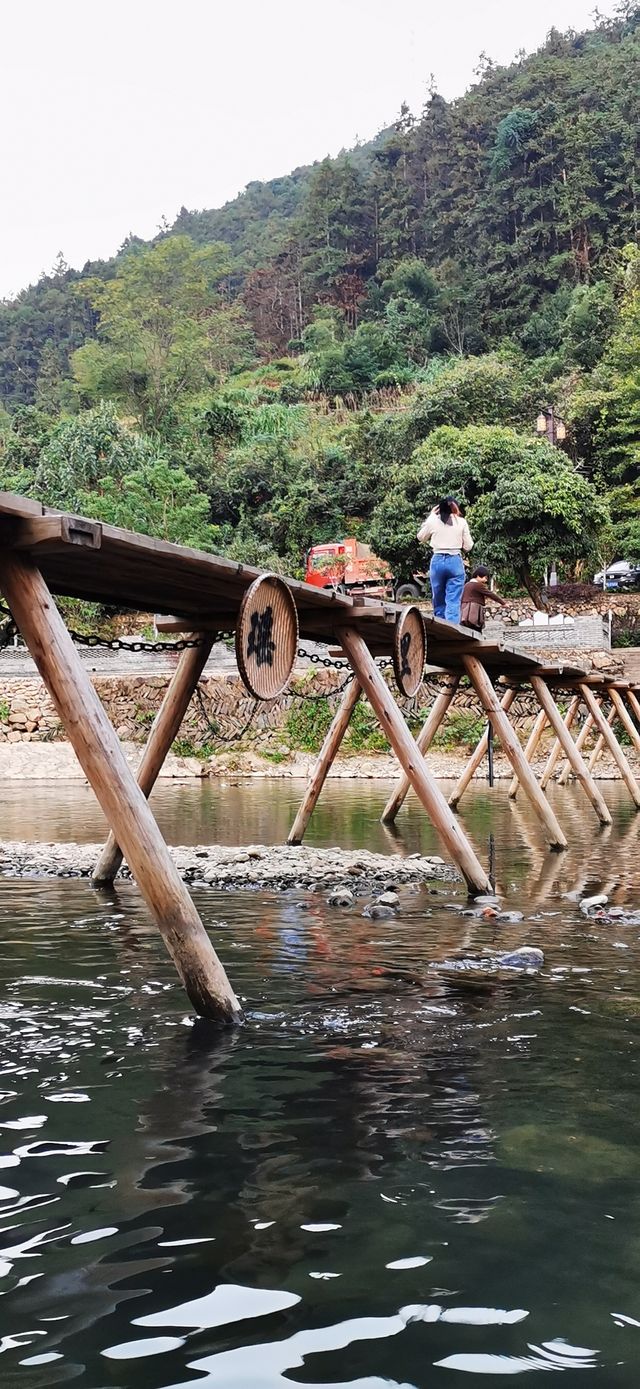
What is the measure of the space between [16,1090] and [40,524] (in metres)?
2.39

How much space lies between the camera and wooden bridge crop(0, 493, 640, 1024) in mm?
5152

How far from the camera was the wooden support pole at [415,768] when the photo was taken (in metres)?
8.83

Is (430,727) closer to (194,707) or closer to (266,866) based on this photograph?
(266,866)

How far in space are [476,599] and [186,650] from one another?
6175 mm

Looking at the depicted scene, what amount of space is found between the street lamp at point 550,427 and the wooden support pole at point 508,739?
1189 inches

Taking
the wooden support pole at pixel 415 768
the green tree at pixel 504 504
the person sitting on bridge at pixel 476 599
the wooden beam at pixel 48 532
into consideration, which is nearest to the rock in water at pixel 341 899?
the wooden support pole at pixel 415 768

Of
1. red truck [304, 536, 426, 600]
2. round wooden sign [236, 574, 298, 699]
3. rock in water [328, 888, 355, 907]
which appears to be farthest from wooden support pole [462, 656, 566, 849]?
red truck [304, 536, 426, 600]

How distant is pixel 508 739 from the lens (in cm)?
1183

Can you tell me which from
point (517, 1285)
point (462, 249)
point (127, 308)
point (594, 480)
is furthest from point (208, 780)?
point (462, 249)

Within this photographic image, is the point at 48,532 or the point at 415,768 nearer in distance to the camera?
the point at 48,532

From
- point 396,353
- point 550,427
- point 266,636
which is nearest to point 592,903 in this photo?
point 266,636

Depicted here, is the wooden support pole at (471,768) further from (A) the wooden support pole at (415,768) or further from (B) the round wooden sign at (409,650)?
(A) the wooden support pole at (415,768)

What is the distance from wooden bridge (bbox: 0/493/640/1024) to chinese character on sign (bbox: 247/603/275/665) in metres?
0.01

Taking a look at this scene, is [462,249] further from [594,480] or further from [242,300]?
[594,480]
